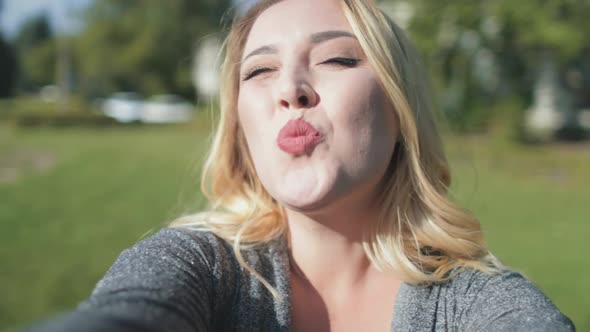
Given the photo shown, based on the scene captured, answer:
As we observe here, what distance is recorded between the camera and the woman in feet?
5.65

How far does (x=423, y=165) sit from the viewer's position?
2.16m

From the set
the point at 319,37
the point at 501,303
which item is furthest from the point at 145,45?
the point at 501,303

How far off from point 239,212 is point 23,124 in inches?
1029

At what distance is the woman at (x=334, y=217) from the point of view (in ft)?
5.65

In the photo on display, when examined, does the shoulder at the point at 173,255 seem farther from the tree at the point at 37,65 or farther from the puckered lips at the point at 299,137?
the tree at the point at 37,65

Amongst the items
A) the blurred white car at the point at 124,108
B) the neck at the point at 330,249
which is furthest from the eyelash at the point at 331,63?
the blurred white car at the point at 124,108

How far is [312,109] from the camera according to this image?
178 cm

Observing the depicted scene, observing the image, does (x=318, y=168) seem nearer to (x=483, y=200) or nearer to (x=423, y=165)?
(x=423, y=165)

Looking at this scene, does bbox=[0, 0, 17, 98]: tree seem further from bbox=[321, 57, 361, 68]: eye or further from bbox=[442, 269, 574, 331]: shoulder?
→ bbox=[442, 269, 574, 331]: shoulder

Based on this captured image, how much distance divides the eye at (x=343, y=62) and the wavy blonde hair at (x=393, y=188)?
5cm

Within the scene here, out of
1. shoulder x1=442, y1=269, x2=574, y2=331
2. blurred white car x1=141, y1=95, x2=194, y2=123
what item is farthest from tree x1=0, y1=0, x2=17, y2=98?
shoulder x1=442, y1=269, x2=574, y2=331

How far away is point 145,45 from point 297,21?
4834 centimetres

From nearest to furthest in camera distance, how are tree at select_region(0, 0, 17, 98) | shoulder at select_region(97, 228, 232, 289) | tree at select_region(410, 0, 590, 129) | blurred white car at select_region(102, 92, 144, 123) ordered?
shoulder at select_region(97, 228, 232, 289) → tree at select_region(410, 0, 590, 129) → blurred white car at select_region(102, 92, 144, 123) → tree at select_region(0, 0, 17, 98)

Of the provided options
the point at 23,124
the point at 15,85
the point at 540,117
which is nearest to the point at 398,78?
the point at 540,117
